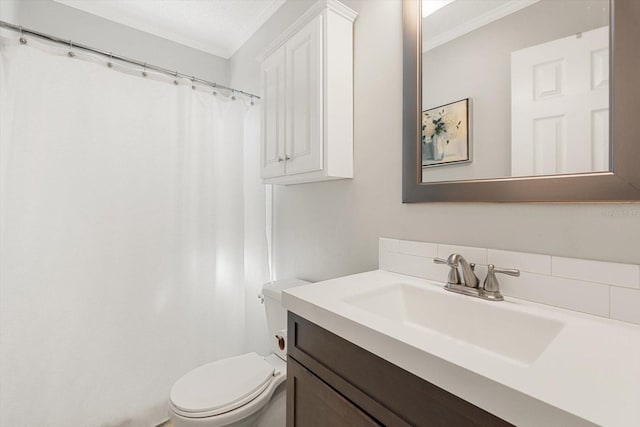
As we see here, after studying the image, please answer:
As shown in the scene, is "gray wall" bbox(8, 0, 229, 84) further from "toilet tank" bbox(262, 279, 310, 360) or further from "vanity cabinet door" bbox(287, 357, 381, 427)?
"vanity cabinet door" bbox(287, 357, 381, 427)

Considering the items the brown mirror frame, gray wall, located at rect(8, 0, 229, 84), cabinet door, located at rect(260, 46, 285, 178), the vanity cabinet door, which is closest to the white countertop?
the vanity cabinet door

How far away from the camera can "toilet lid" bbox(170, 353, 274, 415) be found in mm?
1137

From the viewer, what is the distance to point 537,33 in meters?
0.83

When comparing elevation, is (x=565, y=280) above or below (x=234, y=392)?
above

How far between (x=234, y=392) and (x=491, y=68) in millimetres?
1544

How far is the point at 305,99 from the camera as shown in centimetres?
135

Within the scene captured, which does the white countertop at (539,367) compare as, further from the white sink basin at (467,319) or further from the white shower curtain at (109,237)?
the white shower curtain at (109,237)

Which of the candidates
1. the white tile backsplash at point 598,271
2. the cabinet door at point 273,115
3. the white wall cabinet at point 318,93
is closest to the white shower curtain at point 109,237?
the cabinet door at point 273,115

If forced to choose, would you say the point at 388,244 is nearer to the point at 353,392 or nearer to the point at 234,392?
the point at 353,392

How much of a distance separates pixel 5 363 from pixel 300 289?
1461mm

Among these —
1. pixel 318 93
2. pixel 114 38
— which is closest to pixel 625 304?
pixel 318 93

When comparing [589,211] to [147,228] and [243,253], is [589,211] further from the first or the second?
[147,228]

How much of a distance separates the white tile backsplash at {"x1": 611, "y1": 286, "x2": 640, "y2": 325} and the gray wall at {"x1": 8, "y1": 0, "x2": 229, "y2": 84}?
277cm

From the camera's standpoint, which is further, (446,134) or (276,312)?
(276,312)
